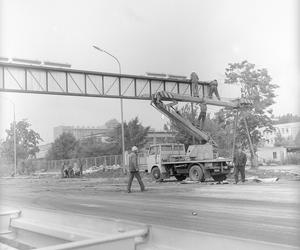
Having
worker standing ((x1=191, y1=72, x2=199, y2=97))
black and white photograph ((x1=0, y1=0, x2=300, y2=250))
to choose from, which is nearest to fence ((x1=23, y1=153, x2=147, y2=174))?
black and white photograph ((x1=0, y1=0, x2=300, y2=250))

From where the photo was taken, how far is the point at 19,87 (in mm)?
1898

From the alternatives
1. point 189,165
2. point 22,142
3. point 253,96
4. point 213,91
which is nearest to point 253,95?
point 253,96

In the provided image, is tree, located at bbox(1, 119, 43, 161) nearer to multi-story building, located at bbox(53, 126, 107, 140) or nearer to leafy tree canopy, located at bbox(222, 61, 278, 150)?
multi-story building, located at bbox(53, 126, 107, 140)

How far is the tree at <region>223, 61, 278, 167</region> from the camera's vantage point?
1593mm

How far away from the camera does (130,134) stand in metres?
2.08

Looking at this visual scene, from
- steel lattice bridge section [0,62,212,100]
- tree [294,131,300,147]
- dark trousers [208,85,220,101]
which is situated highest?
steel lattice bridge section [0,62,212,100]

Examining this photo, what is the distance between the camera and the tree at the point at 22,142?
2.00 metres

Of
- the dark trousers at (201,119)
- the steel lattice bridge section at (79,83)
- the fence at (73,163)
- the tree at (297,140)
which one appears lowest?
the fence at (73,163)

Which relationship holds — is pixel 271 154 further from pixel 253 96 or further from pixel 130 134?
pixel 130 134

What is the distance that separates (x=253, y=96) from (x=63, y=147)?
84cm

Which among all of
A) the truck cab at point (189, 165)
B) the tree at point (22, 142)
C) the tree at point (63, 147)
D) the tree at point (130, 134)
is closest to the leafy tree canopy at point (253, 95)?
the tree at point (130, 134)

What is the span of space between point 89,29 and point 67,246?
2.60 feet

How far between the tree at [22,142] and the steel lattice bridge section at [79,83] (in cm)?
17

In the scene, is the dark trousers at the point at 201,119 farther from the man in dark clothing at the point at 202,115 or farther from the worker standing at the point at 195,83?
the worker standing at the point at 195,83
